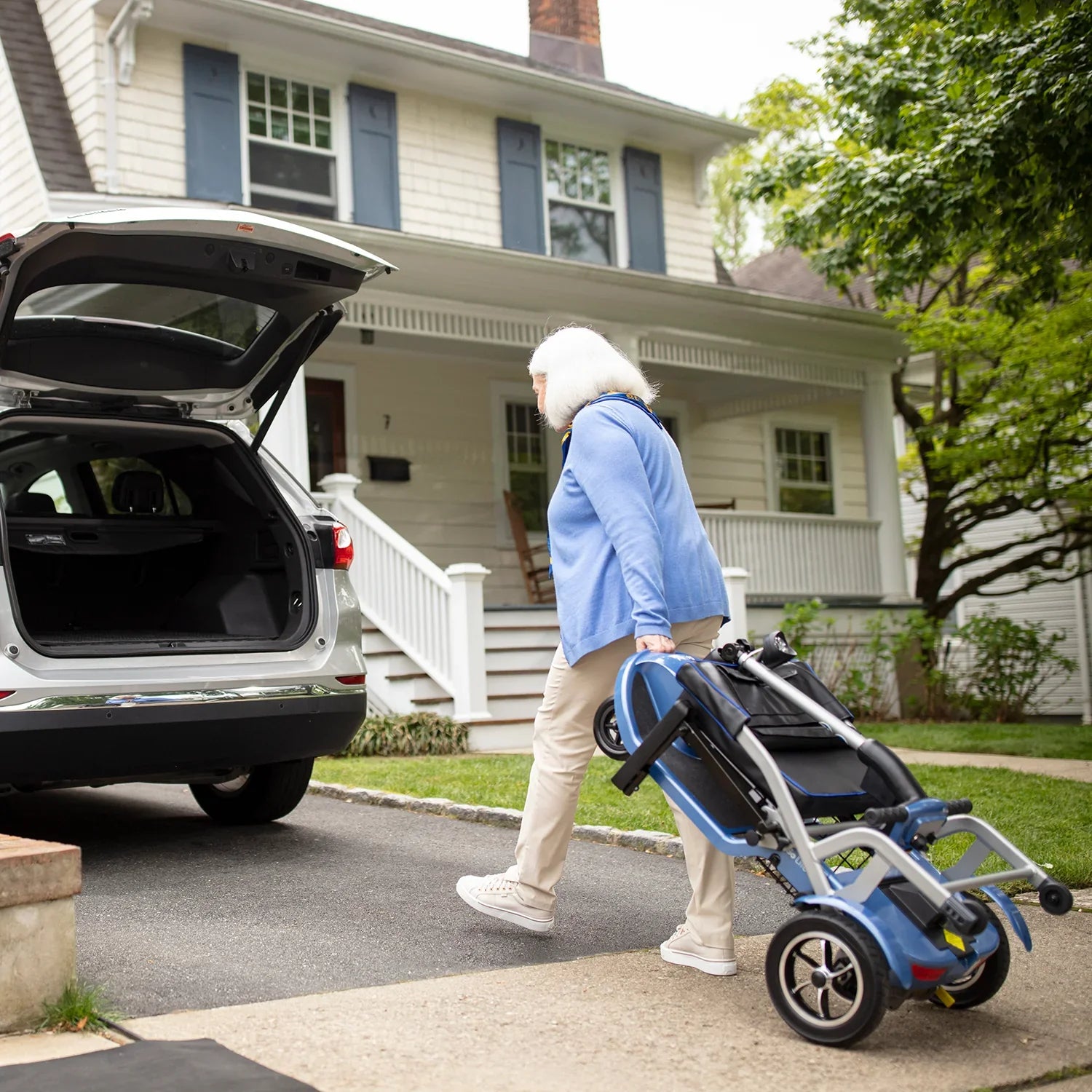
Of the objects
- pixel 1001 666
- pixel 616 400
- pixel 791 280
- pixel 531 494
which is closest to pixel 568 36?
pixel 531 494

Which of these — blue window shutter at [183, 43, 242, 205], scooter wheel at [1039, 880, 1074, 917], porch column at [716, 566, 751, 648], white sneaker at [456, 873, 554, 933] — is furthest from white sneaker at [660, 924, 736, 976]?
blue window shutter at [183, 43, 242, 205]

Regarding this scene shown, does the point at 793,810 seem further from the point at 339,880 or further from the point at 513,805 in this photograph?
the point at 513,805

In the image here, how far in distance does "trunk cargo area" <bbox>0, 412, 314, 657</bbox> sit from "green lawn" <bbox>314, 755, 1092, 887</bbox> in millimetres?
1516

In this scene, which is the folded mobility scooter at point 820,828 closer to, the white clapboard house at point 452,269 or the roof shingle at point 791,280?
the white clapboard house at point 452,269

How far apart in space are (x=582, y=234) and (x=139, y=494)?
9.53 metres

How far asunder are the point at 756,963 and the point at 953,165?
18.8ft

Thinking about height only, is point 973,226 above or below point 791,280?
below

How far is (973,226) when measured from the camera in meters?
8.30

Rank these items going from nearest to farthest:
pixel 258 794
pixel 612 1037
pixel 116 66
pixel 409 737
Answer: pixel 612 1037
pixel 258 794
pixel 409 737
pixel 116 66

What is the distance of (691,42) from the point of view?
32.4 m

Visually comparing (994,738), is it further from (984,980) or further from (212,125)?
(212,125)

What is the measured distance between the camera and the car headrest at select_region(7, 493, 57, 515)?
218 inches

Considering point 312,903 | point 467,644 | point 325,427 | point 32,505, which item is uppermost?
point 325,427

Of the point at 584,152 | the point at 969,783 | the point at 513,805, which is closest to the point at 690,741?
the point at 513,805
